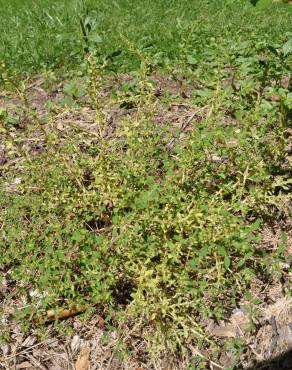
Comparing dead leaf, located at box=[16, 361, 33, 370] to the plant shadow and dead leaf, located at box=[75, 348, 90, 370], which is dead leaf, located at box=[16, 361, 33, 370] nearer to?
dead leaf, located at box=[75, 348, 90, 370]

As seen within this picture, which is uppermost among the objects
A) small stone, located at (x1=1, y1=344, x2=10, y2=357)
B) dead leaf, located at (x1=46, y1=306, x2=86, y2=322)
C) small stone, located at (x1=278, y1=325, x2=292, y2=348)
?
dead leaf, located at (x1=46, y1=306, x2=86, y2=322)

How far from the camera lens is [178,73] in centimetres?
475

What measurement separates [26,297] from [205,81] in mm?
2315

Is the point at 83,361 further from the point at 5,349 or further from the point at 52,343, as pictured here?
the point at 5,349

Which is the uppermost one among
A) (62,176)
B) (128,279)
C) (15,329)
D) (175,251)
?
(62,176)

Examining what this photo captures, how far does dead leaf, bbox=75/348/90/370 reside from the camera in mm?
2791

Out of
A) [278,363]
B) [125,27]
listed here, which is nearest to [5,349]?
[278,363]

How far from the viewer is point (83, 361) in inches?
111

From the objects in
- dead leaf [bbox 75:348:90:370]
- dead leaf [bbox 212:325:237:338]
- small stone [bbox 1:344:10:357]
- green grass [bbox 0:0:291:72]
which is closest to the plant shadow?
dead leaf [bbox 212:325:237:338]

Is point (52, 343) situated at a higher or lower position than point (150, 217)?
lower

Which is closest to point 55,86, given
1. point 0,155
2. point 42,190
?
point 0,155

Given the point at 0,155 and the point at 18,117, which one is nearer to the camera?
the point at 0,155

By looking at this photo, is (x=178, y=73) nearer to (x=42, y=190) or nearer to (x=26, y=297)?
(x=42, y=190)

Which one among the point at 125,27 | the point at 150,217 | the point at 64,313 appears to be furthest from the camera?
the point at 125,27
